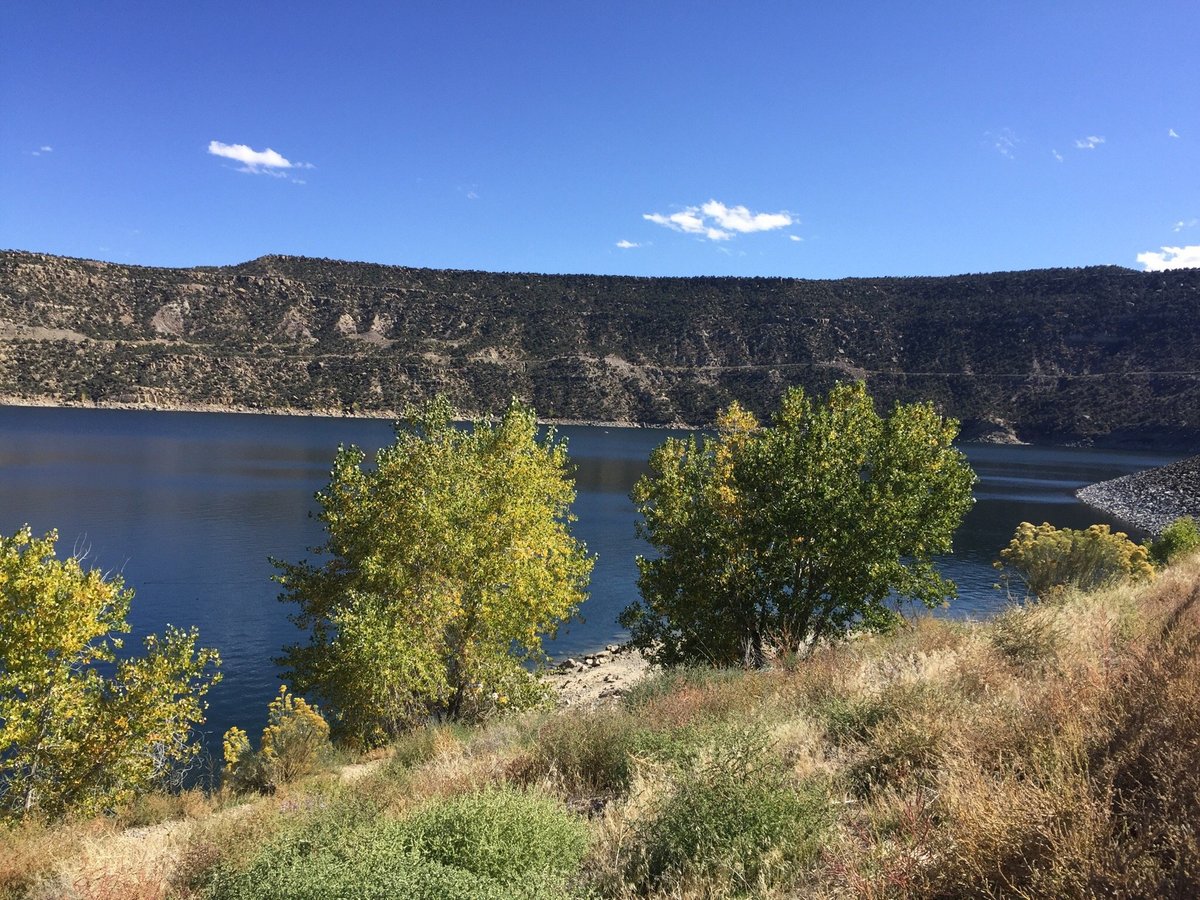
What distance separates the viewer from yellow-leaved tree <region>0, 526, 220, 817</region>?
34.5 ft

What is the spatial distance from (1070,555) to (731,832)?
29970mm

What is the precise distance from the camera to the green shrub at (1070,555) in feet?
85.7

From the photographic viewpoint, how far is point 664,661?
1700cm

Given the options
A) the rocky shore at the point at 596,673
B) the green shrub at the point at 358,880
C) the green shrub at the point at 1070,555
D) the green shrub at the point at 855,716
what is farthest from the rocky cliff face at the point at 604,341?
the green shrub at the point at 358,880

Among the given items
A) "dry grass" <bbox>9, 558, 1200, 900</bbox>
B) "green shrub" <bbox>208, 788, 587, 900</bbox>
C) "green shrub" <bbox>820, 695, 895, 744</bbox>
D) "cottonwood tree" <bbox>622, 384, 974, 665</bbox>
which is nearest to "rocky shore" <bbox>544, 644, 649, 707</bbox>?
"cottonwood tree" <bbox>622, 384, 974, 665</bbox>

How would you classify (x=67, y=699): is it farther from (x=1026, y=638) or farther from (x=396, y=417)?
(x=396, y=417)

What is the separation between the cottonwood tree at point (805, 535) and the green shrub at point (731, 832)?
9.51 meters

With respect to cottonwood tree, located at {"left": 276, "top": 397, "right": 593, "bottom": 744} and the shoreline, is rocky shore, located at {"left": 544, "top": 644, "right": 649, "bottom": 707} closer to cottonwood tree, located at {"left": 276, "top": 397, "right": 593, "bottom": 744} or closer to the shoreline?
cottonwood tree, located at {"left": 276, "top": 397, "right": 593, "bottom": 744}

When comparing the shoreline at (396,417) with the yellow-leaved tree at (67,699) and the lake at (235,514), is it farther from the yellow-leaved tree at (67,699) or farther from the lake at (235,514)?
the yellow-leaved tree at (67,699)

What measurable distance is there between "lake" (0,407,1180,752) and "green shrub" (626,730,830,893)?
17077mm

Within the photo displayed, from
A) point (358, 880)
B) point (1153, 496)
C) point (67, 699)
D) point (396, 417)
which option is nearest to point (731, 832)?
point (358, 880)

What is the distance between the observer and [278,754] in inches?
537

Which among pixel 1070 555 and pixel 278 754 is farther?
pixel 1070 555

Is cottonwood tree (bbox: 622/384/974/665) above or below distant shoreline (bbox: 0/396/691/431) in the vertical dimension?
above
